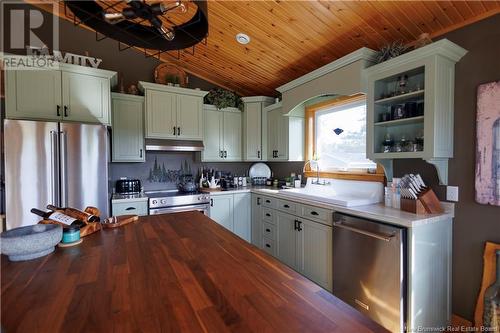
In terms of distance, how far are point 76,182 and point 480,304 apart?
3580mm

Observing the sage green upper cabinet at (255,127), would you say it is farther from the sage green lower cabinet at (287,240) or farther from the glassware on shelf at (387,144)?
the glassware on shelf at (387,144)

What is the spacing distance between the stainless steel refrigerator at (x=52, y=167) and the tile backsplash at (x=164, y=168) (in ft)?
2.69

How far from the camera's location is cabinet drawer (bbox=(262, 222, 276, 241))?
3.10 m

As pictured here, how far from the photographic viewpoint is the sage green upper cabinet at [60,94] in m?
2.41

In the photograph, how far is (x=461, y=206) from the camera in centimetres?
189

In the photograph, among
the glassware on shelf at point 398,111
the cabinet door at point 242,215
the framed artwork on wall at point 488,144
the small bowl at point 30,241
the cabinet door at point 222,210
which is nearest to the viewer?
the small bowl at point 30,241

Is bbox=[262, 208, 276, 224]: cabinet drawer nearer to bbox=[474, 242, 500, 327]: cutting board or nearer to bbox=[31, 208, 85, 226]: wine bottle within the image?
bbox=[474, 242, 500, 327]: cutting board

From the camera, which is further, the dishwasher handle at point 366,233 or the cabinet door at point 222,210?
the cabinet door at point 222,210

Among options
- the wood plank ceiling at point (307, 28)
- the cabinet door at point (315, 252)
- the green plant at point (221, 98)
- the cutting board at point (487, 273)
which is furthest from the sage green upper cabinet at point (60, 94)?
the cutting board at point (487, 273)

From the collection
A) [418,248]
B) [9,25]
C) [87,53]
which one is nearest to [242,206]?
[418,248]

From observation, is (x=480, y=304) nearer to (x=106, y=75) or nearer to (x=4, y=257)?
(x=4, y=257)

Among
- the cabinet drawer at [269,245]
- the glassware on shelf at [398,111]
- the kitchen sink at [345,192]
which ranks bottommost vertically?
the cabinet drawer at [269,245]

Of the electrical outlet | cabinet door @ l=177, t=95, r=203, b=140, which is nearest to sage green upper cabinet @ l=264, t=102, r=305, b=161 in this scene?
cabinet door @ l=177, t=95, r=203, b=140

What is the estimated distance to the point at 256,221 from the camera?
3465 mm
